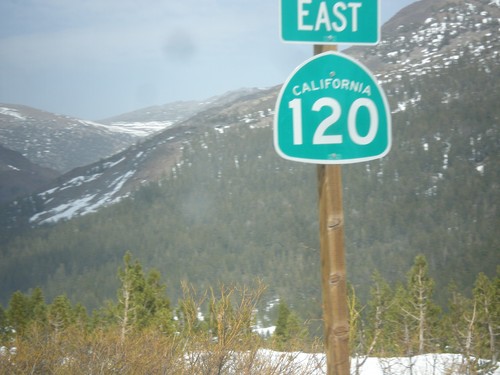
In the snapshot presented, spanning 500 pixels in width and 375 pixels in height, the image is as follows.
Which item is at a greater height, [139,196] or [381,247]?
[139,196]

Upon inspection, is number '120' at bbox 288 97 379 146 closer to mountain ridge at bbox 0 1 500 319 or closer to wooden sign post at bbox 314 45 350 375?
wooden sign post at bbox 314 45 350 375

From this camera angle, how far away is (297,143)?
2840 mm

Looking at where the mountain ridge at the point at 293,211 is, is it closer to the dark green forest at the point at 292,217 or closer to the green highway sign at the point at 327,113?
the dark green forest at the point at 292,217

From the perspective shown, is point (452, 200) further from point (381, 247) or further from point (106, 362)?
point (106, 362)

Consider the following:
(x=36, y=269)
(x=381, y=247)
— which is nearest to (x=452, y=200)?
(x=381, y=247)

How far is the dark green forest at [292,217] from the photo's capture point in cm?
11425

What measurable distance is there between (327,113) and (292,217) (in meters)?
139

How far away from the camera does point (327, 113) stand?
2830 millimetres

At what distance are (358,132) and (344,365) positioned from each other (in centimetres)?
111

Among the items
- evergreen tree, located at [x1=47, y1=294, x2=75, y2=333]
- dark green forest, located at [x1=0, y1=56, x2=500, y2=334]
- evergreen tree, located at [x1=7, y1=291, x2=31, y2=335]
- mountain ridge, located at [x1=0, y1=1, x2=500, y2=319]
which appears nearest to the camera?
evergreen tree, located at [x1=47, y1=294, x2=75, y2=333]

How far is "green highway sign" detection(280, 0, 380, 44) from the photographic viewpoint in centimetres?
283

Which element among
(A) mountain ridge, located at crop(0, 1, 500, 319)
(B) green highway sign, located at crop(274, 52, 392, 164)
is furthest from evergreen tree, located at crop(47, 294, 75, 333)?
(A) mountain ridge, located at crop(0, 1, 500, 319)

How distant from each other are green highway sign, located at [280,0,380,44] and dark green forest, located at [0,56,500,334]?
93.0 m

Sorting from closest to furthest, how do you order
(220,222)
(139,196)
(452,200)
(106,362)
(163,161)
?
1. (106,362)
2. (452,200)
3. (220,222)
4. (139,196)
5. (163,161)
